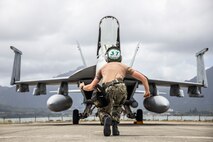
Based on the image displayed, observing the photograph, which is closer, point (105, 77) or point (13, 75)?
point (105, 77)

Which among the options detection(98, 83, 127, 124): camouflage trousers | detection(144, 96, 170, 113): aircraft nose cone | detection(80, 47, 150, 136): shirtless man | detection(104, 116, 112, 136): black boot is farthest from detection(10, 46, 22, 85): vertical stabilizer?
detection(104, 116, 112, 136): black boot

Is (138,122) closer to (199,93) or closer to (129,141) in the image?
(199,93)

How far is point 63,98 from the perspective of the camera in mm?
19203

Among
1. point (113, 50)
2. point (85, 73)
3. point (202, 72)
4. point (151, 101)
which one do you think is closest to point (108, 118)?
point (113, 50)

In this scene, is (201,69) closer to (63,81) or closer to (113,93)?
(63,81)

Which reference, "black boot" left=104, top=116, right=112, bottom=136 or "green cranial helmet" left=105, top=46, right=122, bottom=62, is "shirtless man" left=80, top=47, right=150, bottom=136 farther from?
"green cranial helmet" left=105, top=46, right=122, bottom=62

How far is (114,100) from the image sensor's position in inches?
297

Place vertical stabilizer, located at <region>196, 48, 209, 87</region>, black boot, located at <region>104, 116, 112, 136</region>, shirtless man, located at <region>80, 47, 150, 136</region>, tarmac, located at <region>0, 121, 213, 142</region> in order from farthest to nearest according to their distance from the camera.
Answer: vertical stabilizer, located at <region>196, 48, 209, 87</region> → shirtless man, located at <region>80, 47, 150, 136</region> → black boot, located at <region>104, 116, 112, 136</region> → tarmac, located at <region>0, 121, 213, 142</region>

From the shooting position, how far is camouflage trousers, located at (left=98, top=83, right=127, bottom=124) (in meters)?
7.49

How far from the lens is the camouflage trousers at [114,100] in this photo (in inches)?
295

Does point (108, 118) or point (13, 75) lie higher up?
point (13, 75)

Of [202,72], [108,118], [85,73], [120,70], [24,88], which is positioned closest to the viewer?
[108,118]

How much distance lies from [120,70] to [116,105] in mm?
712

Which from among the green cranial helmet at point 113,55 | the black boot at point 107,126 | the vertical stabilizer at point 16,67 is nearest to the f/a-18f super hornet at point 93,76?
the vertical stabilizer at point 16,67
